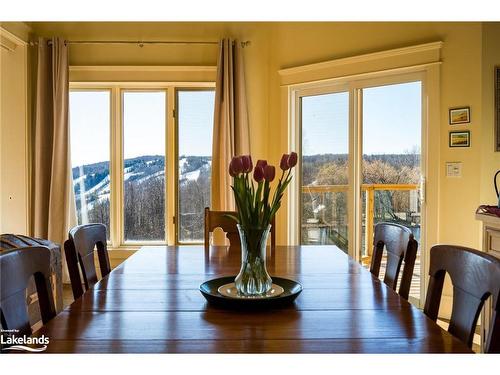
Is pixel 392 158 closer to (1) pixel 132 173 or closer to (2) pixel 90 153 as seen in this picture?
(1) pixel 132 173

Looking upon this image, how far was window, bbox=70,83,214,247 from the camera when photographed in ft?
14.2

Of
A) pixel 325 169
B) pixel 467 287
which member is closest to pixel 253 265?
pixel 467 287

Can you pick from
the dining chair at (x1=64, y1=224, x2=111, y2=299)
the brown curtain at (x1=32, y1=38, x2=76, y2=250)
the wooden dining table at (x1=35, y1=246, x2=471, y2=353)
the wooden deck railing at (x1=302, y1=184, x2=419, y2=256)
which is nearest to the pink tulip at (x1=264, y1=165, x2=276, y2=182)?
the wooden dining table at (x1=35, y1=246, x2=471, y2=353)

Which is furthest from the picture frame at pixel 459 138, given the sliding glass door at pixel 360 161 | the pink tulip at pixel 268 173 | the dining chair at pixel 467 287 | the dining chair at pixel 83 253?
the dining chair at pixel 83 253

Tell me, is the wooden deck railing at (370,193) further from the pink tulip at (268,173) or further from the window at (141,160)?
the pink tulip at (268,173)

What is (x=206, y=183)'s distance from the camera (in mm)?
4367

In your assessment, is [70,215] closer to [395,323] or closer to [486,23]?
[395,323]

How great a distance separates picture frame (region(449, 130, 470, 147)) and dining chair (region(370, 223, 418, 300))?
65.6 inches

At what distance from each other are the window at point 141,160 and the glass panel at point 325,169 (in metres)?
1.03

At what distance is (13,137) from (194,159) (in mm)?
1751

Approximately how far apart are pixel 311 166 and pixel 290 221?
600 mm

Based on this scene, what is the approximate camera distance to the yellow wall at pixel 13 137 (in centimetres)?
381
